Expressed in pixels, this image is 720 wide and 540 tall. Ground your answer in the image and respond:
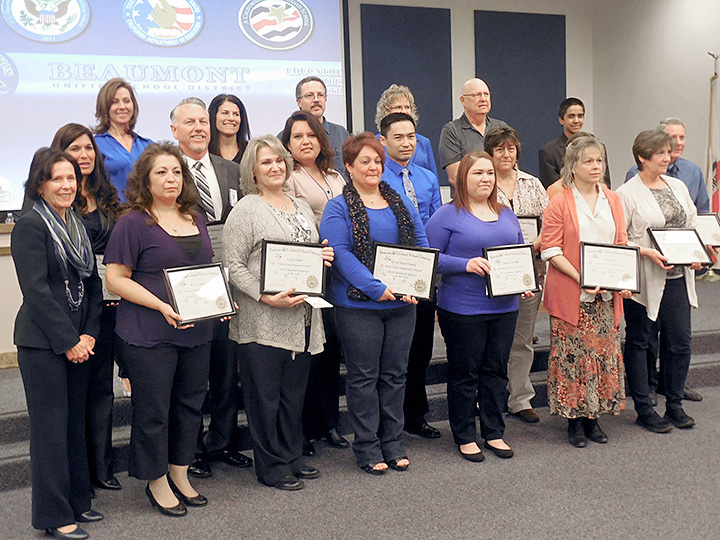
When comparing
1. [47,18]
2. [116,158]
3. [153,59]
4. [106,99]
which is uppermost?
[47,18]

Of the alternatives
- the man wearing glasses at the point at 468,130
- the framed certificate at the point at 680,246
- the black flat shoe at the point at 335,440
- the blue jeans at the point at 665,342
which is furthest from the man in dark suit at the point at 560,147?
the black flat shoe at the point at 335,440

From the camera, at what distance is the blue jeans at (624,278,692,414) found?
145 inches

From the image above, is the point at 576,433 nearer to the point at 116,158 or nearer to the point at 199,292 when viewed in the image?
the point at 199,292

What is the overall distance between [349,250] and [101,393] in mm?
1219

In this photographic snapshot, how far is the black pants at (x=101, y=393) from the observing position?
2.88 meters

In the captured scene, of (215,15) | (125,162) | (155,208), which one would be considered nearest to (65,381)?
(155,208)

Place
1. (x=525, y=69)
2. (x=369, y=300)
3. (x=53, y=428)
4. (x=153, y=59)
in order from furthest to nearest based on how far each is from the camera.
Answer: (x=525, y=69) → (x=153, y=59) → (x=369, y=300) → (x=53, y=428)

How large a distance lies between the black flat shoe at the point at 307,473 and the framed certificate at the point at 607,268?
154cm

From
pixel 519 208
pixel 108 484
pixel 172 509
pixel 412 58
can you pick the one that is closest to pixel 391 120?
pixel 519 208

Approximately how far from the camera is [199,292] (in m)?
2.60

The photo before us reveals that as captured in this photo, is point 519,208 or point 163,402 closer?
point 163,402

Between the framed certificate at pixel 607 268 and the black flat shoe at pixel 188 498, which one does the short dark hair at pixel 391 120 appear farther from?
the black flat shoe at pixel 188 498

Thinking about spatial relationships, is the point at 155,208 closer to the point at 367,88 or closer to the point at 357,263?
the point at 357,263

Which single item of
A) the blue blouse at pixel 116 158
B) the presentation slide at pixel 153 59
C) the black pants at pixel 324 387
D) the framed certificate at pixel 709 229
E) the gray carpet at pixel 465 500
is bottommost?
the gray carpet at pixel 465 500
